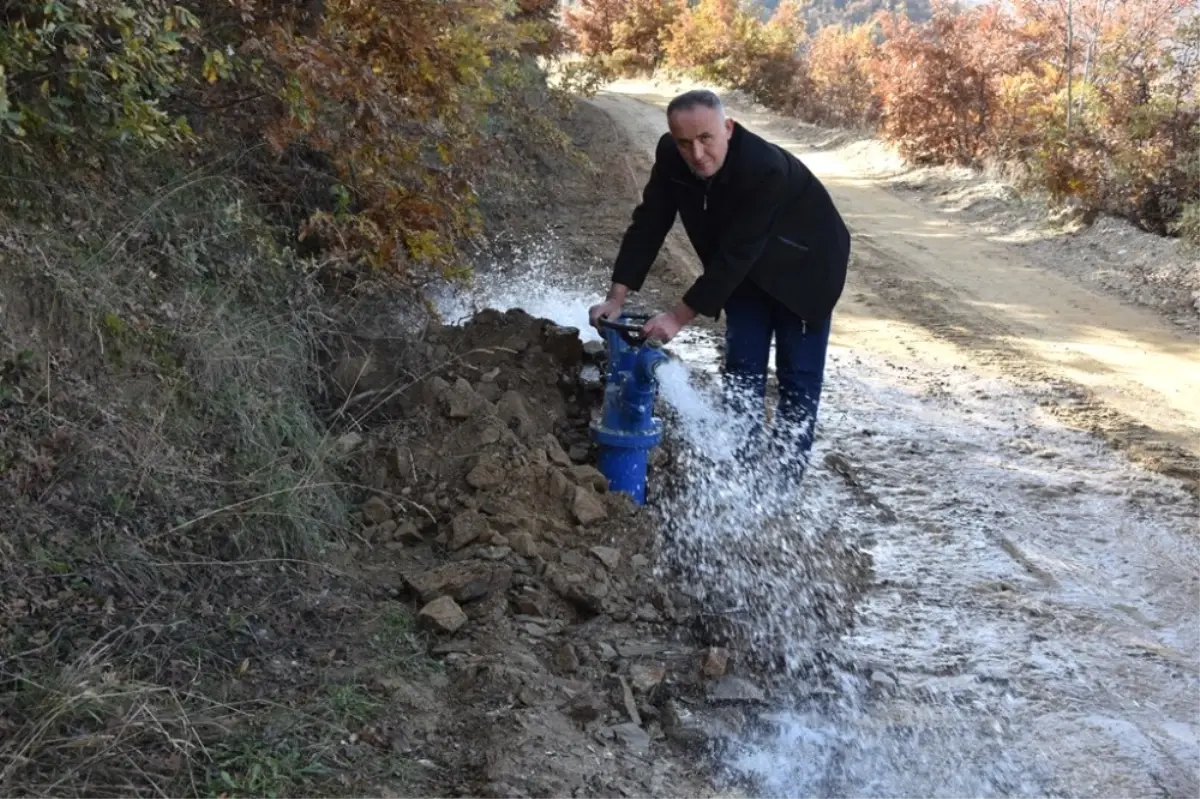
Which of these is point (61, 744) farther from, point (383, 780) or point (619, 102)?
point (619, 102)

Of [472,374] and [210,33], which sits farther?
[472,374]

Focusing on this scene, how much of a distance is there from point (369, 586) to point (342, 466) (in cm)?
69

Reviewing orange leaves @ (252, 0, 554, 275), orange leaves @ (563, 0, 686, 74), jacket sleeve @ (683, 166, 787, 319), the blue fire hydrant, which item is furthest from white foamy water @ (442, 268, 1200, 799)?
orange leaves @ (563, 0, 686, 74)

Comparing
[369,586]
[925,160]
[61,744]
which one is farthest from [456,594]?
[925,160]

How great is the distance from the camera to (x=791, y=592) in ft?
13.4

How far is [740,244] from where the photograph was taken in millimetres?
4129

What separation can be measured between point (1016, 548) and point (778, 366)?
3.98 ft

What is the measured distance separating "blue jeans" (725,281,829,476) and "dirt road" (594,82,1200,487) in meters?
1.90

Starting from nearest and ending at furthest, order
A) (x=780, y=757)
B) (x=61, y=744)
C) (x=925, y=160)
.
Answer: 1. (x=61, y=744)
2. (x=780, y=757)
3. (x=925, y=160)

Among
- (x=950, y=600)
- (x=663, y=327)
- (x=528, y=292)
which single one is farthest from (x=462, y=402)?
(x=528, y=292)

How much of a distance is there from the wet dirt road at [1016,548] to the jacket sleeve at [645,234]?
1.33 m

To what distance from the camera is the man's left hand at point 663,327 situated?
399 cm

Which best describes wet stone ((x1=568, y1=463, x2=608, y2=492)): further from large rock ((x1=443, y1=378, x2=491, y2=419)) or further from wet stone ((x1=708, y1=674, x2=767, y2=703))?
wet stone ((x1=708, y1=674, x2=767, y2=703))

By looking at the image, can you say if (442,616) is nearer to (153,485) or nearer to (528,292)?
(153,485)
